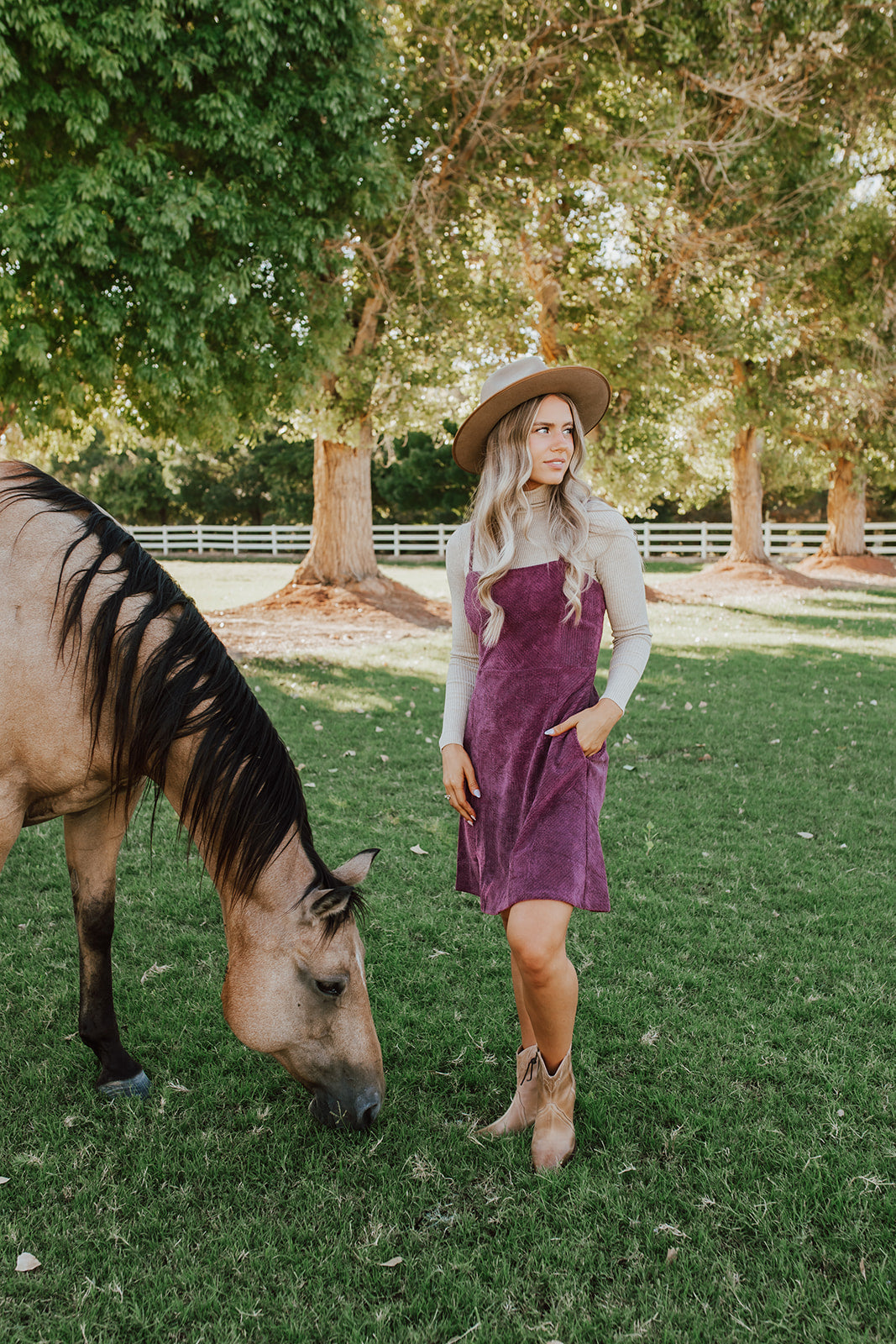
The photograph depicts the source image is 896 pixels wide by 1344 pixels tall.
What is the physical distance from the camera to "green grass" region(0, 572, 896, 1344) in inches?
83.0

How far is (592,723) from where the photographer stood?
8.08 feet

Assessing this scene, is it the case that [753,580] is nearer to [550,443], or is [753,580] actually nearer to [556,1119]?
[550,443]

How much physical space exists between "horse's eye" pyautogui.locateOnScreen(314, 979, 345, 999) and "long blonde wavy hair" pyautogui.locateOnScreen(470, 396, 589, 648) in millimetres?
1052

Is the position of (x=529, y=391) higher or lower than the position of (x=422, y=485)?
lower

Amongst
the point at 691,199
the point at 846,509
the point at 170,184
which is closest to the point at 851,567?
the point at 846,509

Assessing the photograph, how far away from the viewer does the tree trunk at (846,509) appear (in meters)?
23.6

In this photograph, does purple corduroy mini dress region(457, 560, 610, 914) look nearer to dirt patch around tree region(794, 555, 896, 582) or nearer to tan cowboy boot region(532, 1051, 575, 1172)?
tan cowboy boot region(532, 1051, 575, 1172)

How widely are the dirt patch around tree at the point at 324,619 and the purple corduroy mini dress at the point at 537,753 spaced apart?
8856 millimetres

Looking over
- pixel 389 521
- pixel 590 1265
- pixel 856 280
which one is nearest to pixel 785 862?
pixel 590 1265

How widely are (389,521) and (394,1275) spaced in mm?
40739

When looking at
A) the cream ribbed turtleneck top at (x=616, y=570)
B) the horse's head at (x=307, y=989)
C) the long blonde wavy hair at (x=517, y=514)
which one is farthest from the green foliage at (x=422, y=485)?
the horse's head at (x=307, y=989)

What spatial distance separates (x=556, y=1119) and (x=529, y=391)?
2.15 meters

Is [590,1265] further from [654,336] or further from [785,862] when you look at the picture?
[654,336]

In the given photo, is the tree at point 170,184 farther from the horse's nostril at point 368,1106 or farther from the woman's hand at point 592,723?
the horse's nostril at point 368,1106
